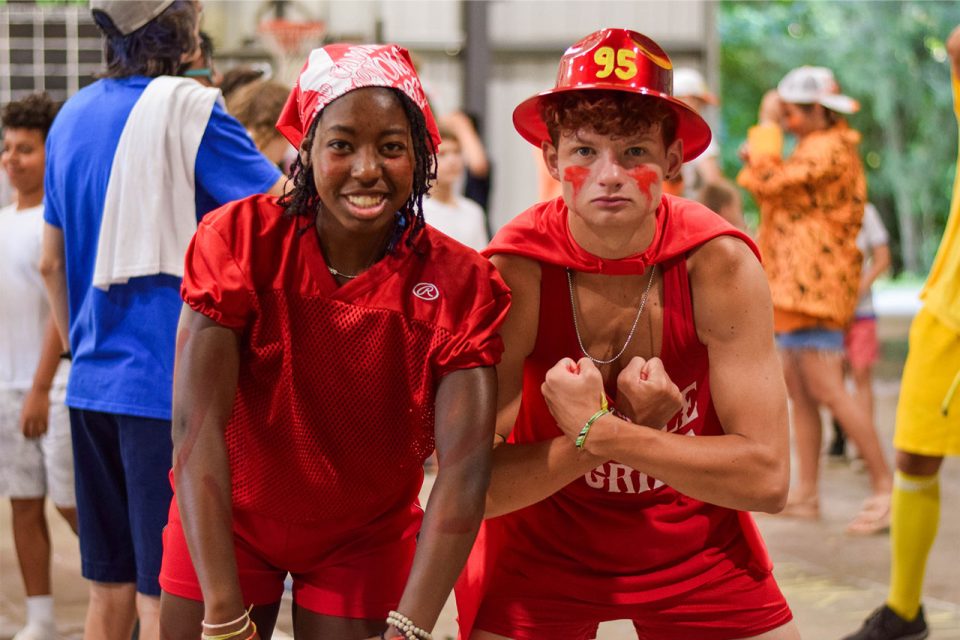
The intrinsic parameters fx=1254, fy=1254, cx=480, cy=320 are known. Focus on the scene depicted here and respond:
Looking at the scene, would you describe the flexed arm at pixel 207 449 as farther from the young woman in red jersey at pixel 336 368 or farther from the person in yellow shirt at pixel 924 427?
the person in yellow shirt at pixel 924 427

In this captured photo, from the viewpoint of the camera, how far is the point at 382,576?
7.28 ft

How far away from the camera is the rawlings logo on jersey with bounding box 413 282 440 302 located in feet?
6.79

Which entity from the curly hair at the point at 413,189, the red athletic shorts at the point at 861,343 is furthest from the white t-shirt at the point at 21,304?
the red athletic shorts at the point at 861,343

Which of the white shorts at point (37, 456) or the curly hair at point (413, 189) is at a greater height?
the curly hair at point (413, 189)

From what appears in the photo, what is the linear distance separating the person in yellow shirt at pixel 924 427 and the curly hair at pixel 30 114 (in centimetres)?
291

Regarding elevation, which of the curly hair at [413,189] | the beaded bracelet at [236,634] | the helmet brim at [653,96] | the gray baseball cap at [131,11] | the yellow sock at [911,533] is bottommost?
the yellow sock at [911,533]

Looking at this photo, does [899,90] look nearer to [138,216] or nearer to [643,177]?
[138,216]

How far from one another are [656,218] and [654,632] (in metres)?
0.83

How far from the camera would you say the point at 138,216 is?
9.40 ft

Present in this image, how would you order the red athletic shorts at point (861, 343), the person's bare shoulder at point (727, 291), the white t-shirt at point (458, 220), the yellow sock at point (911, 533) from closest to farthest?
the person's bare shoulder at point (727, 291) < the yellow sock at point (911, 533) < the white t-shirt at point (458, 220) < the red athletic shorts at point (861, 343)

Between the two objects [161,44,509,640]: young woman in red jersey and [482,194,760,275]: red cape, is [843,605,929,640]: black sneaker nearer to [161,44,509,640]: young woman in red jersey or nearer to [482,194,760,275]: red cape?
[482,194,760,275]: red cape

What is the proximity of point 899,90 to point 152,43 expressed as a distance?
79.9 ft

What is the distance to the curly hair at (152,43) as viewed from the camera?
2975 millimetres

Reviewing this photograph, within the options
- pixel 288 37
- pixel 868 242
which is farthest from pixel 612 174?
pixel 288 37
